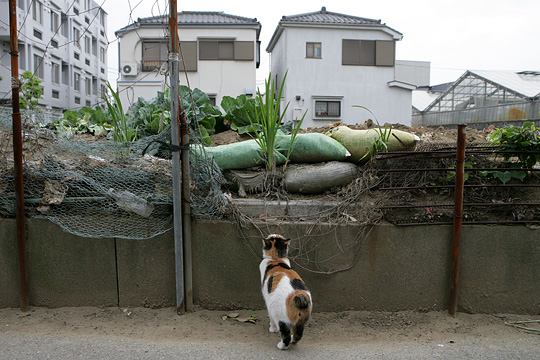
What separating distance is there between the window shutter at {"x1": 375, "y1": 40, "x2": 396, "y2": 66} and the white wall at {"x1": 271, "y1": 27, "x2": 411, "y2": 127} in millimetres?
266

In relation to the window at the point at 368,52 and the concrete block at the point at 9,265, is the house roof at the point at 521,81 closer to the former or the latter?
the window at the point at 368,52

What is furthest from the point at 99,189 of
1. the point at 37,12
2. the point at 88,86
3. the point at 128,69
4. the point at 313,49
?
the point at 88,86

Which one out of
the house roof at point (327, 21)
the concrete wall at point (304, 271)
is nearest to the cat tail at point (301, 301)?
the concrete wall at point (304, 271)

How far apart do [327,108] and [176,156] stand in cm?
2178

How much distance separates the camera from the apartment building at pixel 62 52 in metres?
23.2

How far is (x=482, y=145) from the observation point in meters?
4.47

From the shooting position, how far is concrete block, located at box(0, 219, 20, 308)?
397 centimetres

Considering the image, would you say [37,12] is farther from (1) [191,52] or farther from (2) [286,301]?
(2) [286,301]

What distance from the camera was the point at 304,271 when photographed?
4023 mm

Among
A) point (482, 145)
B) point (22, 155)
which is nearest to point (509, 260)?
point (482, 145)

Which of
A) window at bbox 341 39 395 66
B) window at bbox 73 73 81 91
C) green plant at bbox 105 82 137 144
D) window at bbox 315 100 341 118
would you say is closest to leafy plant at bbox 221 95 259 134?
green plant at bbox 105 82 137 144

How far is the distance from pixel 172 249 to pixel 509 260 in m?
3.07

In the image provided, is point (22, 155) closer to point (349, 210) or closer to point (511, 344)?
point (349, 210)

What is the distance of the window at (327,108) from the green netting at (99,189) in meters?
21.1
